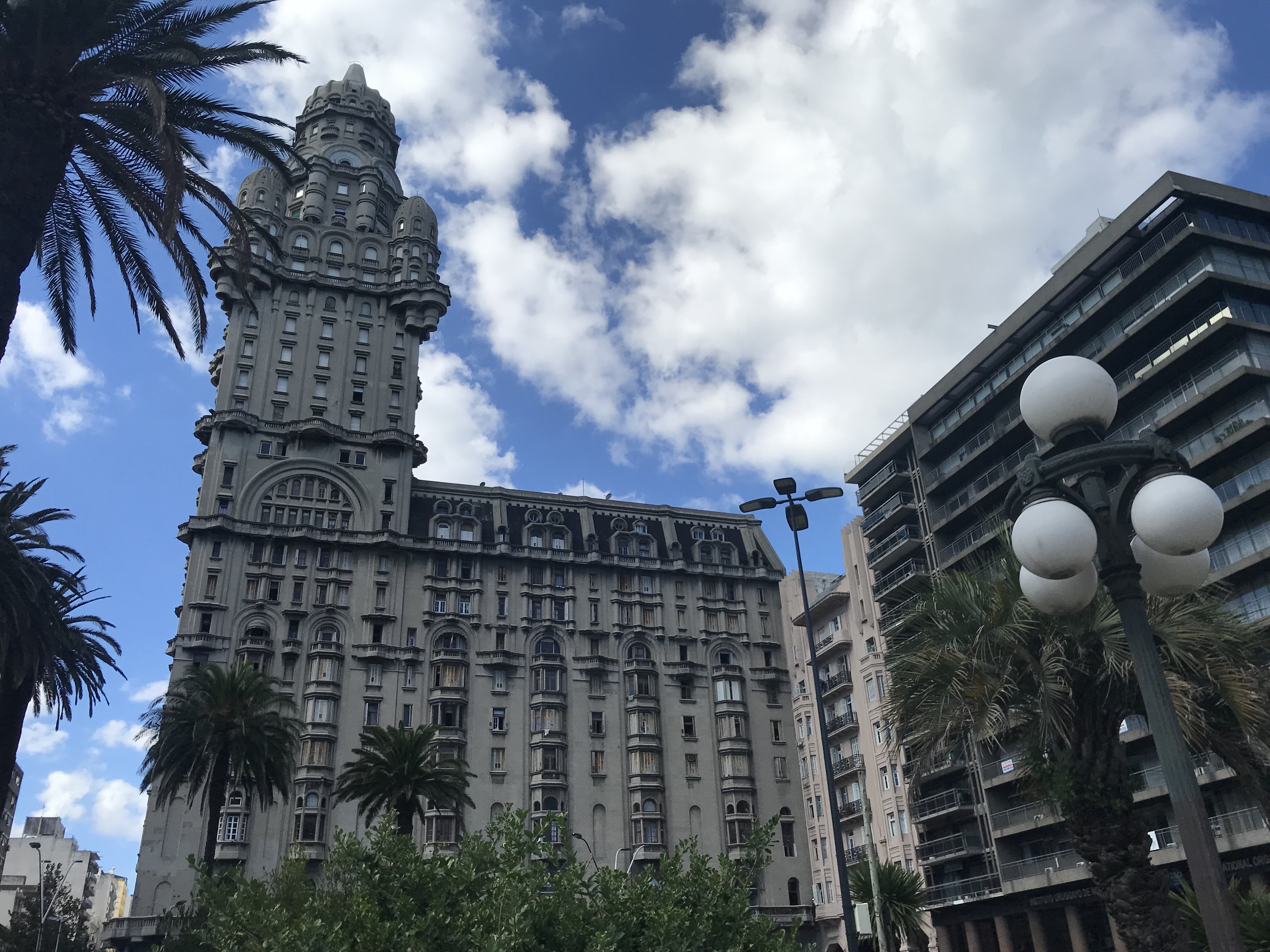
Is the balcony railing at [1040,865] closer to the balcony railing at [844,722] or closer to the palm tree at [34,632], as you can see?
the balcony railing at [844,722]

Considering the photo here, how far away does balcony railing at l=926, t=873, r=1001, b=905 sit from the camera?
186 feet

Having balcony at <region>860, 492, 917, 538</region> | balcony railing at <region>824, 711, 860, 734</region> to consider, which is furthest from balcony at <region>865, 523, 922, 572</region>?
balcony railing at <region>824, 711, 860, 734</region>

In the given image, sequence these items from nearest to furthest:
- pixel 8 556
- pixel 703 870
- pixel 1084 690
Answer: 1. pixel 703 870
2. pixel 1084 690
3. pixel 8 556

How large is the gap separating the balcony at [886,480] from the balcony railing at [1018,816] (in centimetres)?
2229

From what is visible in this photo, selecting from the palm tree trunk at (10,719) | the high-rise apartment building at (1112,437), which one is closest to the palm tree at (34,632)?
the palm tree trunk at (10,719)

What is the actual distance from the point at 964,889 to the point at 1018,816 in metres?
6.46

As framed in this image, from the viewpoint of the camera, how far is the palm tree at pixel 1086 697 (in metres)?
15.1

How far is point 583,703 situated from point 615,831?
9414 mm

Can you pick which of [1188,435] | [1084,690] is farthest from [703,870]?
[1188,435]

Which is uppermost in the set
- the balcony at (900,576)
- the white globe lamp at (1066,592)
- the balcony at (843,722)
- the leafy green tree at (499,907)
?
the balcony at (900,576)

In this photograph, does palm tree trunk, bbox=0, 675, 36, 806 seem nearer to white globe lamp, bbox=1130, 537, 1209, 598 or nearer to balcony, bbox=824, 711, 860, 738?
white globe lamp, bbox=1130, 537, 1209, 598

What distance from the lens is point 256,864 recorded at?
217 ft

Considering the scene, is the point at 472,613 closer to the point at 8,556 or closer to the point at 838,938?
the point at 838,938

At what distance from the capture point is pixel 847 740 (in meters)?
73.2
